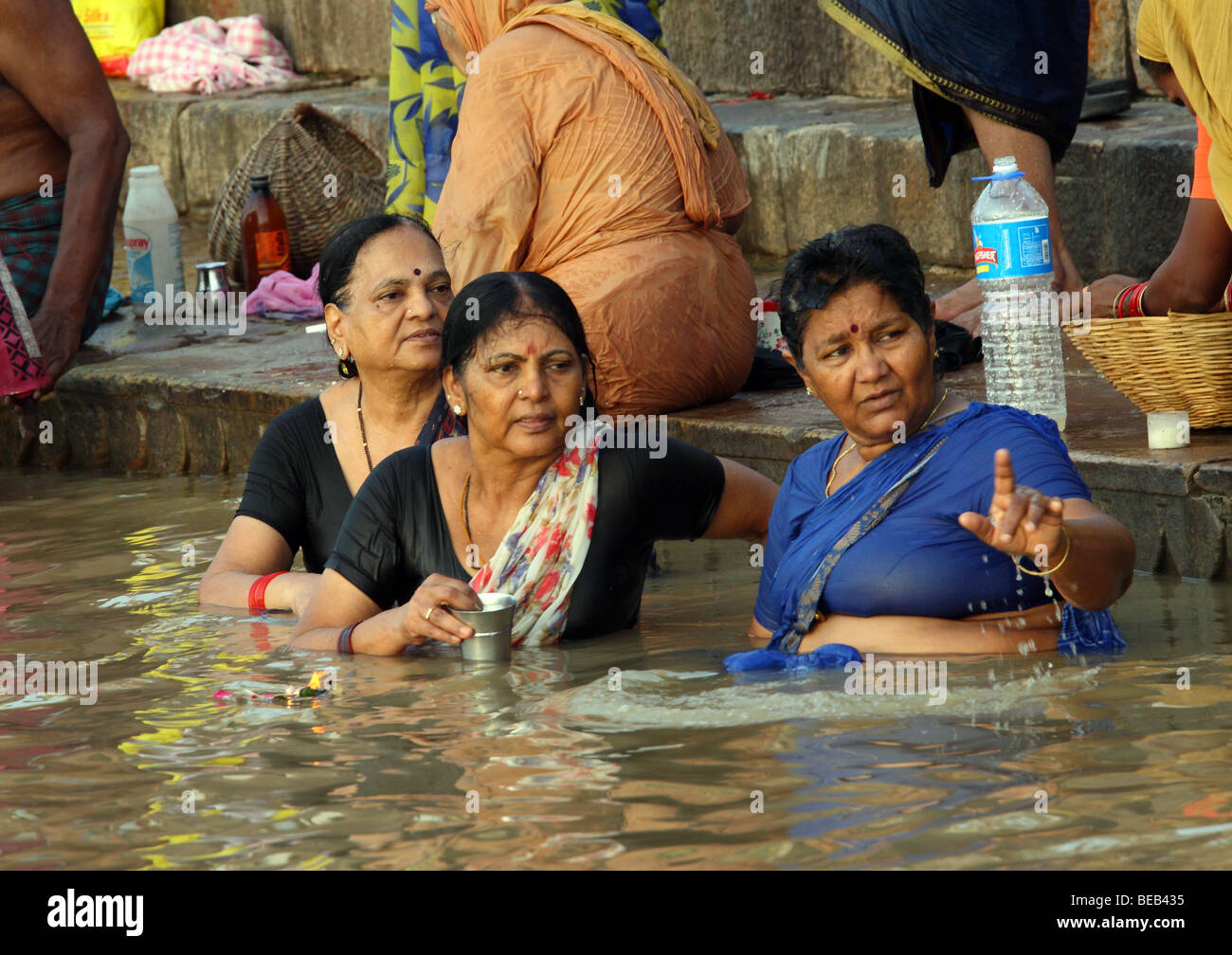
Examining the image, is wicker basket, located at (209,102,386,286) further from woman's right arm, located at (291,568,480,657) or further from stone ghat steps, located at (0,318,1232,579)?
woman's right arm, located at (291,568,480,657)

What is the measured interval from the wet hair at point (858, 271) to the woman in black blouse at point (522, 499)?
0.62 m

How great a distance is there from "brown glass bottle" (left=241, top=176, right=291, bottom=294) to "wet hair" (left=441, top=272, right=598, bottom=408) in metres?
4.35

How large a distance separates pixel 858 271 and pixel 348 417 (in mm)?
1720

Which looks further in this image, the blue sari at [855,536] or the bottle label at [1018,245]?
the bottle label at [1018,245]

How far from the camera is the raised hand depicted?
3012 millimetres

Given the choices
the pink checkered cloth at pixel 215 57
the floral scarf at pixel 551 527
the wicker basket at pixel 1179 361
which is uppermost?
the pink checkered cloth at pixel 215 57

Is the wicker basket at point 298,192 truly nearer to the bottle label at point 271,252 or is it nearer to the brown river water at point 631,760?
the bottle label at point 271,252

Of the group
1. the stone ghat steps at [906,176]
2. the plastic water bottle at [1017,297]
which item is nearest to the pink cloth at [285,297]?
Answer: the stone ghat steps at [906,176]

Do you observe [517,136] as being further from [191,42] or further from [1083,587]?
[191,42]

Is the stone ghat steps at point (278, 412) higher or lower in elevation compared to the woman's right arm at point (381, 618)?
higher

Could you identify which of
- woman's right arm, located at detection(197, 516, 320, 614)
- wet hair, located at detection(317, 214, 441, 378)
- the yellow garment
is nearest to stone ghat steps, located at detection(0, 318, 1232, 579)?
the yellow garment

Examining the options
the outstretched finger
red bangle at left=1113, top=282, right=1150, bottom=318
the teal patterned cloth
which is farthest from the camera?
the teal patterned cloth

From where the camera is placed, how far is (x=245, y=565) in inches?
186

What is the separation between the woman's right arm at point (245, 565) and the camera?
4656mm
